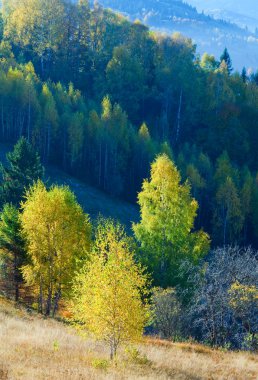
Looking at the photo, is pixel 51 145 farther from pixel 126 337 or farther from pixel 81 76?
pixel 126 337

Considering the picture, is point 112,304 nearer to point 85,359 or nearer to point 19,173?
point 85,359

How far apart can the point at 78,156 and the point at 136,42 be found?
54563 millimetres

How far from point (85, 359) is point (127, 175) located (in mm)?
71460

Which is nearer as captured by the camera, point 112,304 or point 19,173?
point 112,304

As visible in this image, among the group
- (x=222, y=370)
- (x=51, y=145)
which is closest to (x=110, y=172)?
(x=51, y=145)

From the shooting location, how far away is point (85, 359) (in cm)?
1806

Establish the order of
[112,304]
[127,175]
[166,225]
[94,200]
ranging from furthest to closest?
1. [127,175]
2. [94,200]
3. [166,225]
4. [112,304]

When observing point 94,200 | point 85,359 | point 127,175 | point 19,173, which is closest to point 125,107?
point 127,175

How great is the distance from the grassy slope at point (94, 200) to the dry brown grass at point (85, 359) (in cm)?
4680

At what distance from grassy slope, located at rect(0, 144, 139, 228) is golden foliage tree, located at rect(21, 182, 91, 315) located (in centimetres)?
3844

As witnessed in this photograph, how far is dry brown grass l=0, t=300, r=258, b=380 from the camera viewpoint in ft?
50.7

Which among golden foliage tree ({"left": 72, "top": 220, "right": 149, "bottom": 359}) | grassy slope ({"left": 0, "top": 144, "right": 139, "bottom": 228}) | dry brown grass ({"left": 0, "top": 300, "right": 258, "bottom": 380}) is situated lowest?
grassy slope ({"left": 0, "top": 144, "right": 139, "bottom": 228})

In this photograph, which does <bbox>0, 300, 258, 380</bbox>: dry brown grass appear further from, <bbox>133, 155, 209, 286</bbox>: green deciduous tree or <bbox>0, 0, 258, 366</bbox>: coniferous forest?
<bbox>133, 155, 209, 286</bbox>: green deciduous tree

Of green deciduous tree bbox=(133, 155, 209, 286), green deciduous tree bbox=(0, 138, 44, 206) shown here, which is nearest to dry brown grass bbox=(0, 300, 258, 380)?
green deciduous tree bbox=(133, 155, 209, 286)
